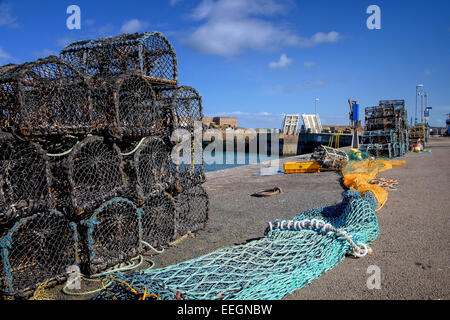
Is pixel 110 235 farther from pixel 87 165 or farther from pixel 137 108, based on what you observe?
pixel 137 108

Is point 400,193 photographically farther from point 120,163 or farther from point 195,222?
point 120,163

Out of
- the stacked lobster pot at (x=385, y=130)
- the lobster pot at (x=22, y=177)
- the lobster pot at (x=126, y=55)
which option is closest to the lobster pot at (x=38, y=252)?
the lobster pot at (x=22, y=177)

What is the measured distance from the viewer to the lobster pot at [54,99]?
11.4 ft

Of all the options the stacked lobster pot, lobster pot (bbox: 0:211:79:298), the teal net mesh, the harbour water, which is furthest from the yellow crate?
the harbour water

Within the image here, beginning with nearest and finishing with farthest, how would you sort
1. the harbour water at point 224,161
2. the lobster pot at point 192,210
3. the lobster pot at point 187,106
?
the lobster pot at point 192,210 → the lobster pot at point 187,106 → the harbour water at point 224,161

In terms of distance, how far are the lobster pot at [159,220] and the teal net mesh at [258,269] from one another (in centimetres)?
132

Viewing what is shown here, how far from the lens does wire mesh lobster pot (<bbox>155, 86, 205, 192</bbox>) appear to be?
16.2 feet

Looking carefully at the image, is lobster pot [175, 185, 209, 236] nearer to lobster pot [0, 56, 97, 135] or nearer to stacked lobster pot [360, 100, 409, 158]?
lobster pot [0, 56, 97, 135]

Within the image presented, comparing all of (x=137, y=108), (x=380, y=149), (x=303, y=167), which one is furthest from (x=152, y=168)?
(x=380, y=149)

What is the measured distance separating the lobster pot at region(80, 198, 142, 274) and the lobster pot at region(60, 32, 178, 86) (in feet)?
5.97

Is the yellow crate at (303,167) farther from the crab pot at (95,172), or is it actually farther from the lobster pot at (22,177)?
the lobster pot at (22,177)

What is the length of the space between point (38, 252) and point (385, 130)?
1376 centimetres
